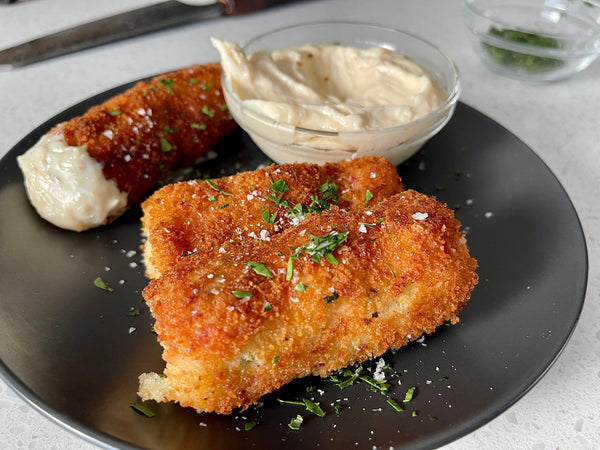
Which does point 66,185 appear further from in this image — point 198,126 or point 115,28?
point 115,28

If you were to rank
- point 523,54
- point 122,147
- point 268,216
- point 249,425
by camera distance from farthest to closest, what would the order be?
point 523,54, point 122,147, point 268,216, point 249,425

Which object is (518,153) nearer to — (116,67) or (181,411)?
(181,411)

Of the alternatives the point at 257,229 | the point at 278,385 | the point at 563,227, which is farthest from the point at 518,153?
the point at 278,385

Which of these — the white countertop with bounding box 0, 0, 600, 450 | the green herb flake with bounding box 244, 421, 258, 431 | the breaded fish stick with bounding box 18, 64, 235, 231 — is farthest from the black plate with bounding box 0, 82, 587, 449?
the white countertop with bounding box 0, 0, 600, 450

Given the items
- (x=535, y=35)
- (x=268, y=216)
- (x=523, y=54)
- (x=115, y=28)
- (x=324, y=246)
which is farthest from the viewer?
(x=115, y=28)

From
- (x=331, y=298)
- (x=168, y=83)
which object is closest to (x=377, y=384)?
(x=331, y=298)

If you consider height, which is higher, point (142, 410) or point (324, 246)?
point (324, 246)

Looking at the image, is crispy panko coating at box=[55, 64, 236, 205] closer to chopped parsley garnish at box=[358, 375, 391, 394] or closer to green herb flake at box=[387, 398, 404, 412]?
chopped parsley garnish at box=[358, 375, 391, 394]
